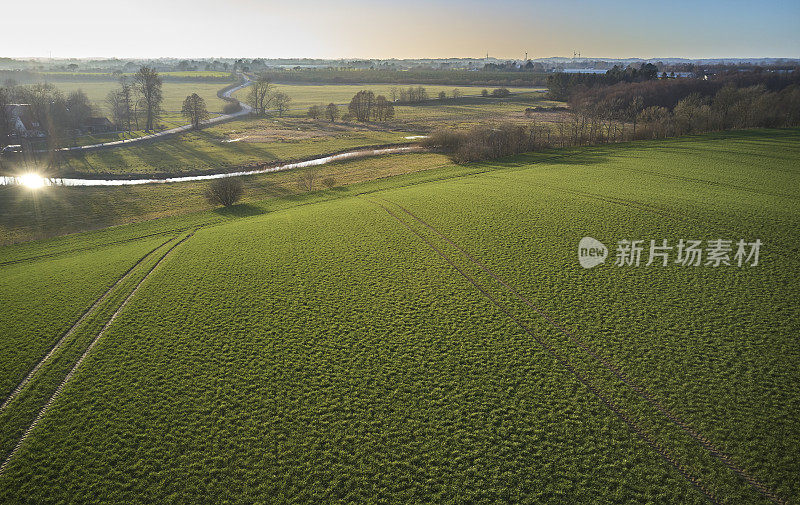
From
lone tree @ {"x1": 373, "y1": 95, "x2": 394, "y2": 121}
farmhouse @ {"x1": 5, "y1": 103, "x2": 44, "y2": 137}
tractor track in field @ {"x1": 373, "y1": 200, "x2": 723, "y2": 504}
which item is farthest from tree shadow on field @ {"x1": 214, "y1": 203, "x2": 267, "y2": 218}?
lone tree @ {"x1": 373, "y1": 95, "x2": 394, "y2": 121}

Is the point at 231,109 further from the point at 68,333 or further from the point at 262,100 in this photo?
the point at 68,333

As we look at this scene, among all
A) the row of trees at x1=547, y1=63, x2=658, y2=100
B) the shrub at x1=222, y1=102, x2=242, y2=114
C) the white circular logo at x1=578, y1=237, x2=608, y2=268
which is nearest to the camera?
the white circular logo at x1=578, y1=237, x2=608, y2=268

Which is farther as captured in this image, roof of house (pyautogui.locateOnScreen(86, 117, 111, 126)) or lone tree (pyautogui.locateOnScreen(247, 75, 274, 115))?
lone tree (pyautogui.locateOnScreen(247, 75, 274, 115))

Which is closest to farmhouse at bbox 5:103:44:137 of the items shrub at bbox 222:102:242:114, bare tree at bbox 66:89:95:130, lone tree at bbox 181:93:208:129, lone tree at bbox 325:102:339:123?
bare tree at bbox 66:89:95:130

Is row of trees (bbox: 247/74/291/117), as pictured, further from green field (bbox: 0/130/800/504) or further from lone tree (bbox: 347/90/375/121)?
green field (bbox: 0/130/800/504)

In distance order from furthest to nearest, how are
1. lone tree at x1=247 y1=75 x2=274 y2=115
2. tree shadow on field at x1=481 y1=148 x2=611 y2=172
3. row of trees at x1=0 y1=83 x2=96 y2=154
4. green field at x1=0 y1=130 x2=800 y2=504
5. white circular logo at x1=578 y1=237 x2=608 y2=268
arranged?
lone tree at x1=247 y1=75 x2=274 y2=115
row of trees at x1=0 y1=83 x2=96 y2=154
tree shadow on field at x1=481 y1=148 x2=611 y2=172
white circular logo at x1=578 y1=237 x2=608 y2=268
green field at x1=0 y1=130 x2=800 y2=504

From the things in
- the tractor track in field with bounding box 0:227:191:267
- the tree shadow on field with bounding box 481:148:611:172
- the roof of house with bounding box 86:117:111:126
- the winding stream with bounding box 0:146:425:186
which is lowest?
the tractor track in field with bounding box 0:227:191:267

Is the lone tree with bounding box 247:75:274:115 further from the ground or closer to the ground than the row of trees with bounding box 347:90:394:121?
further from the ground
